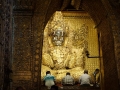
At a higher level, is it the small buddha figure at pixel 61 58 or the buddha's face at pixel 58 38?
the buddha's face at pixel 58 38

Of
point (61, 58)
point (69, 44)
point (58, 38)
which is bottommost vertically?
point (61, 58)

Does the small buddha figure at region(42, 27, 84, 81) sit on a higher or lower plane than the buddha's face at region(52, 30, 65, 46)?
lower

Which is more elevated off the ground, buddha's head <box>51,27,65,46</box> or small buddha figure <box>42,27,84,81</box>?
buddha's head <box>51,27,65,46</box>

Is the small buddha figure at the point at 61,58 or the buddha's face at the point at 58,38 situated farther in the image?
the buddha's face at the point at 58,38

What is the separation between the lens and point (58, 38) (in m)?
11.8

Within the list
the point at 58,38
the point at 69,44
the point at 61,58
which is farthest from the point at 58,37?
the point at 61,58

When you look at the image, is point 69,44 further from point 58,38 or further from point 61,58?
point 61,58

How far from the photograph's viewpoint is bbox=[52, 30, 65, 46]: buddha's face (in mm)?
11789

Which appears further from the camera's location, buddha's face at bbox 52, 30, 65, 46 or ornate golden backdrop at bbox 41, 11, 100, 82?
buddha's face at bbox 52, 30, 65, 46

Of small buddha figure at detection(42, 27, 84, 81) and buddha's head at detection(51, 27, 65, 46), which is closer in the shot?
small buddha figure at detection(42, 27, 84, 81)

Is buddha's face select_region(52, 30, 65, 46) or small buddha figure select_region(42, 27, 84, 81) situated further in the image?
buddha's face select_region(52, 30, 65, 46)

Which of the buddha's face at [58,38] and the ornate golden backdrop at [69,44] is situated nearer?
the ornate golden backdrop at [69,44]

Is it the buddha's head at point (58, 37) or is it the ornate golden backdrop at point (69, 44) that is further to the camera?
the buddha's head at point (58, 37)

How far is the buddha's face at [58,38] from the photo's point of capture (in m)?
11.8
